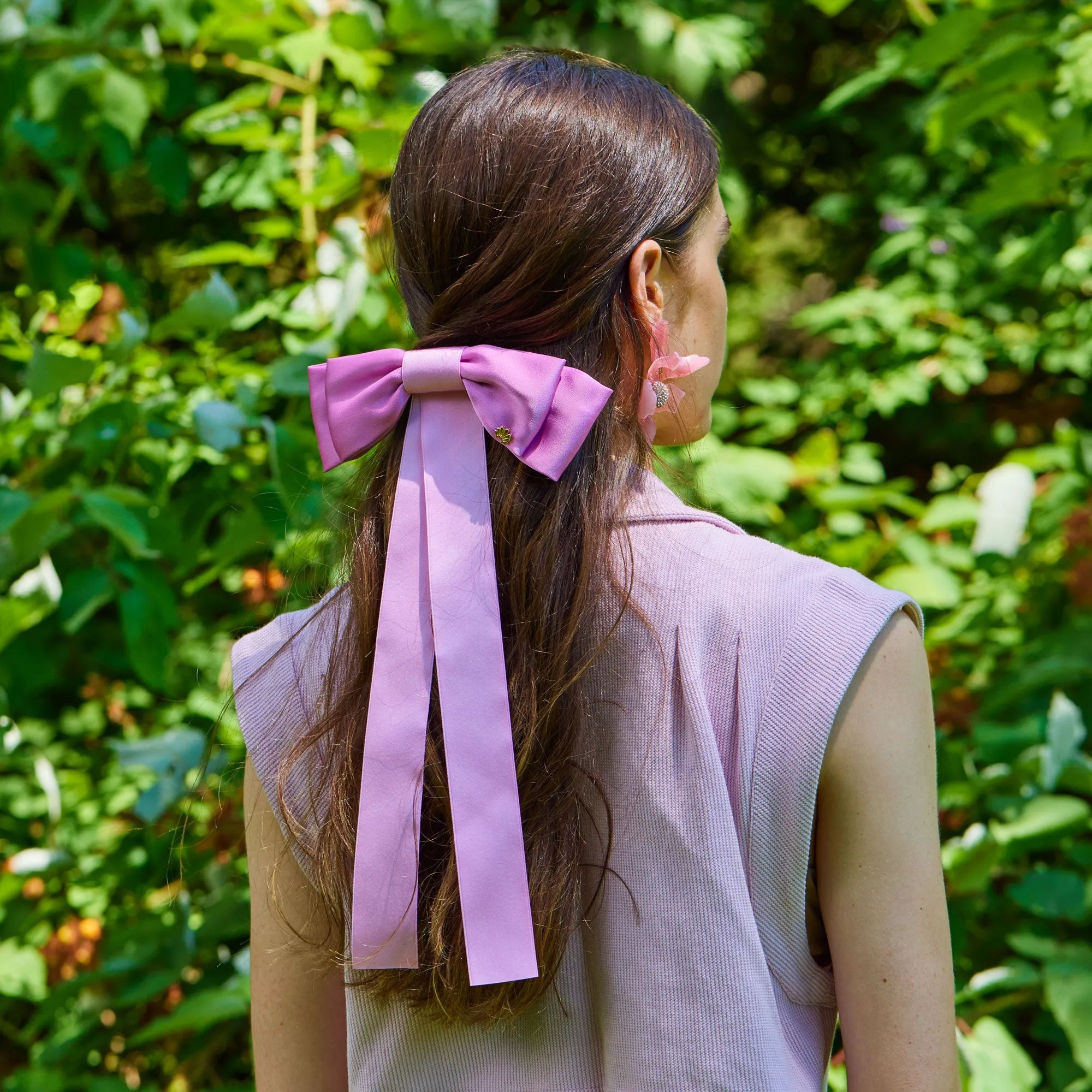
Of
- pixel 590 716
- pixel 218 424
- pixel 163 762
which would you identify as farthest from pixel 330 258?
pixel 590 716

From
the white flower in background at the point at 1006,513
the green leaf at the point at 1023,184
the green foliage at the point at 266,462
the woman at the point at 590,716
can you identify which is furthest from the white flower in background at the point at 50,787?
the green leaf at the point at 1023,184

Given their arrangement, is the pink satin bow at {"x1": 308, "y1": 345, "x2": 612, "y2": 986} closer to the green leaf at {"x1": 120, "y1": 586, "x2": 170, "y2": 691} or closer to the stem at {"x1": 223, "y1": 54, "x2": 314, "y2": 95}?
the green leaf at {"x1": 120, "y1": 586, "x2": 170, "y2": 691}

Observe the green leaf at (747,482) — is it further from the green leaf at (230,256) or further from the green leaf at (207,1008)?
the green leaf at (207,1008)

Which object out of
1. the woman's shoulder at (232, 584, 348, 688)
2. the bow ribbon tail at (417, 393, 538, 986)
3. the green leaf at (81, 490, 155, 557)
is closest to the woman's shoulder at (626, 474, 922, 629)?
the bow ribbon tail at (417, 393, 538, 986)

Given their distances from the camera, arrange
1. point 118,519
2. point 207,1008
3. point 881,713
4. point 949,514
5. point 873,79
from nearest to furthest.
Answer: point 881,713
point 118,519
point 207,1008
point 949,514
point 873,79

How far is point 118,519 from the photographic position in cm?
126

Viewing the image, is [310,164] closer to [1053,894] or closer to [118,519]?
[118,519]

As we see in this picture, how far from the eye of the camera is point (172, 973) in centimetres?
148

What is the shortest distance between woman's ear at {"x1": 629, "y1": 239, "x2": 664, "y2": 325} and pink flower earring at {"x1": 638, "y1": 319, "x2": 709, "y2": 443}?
0.01 meters

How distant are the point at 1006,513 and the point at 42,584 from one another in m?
1.36

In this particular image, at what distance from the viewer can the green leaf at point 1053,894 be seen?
4.73ft

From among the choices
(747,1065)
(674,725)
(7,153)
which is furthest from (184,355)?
(747,1065)

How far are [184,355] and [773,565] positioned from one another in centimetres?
115

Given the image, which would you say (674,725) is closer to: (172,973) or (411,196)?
(411,196)
